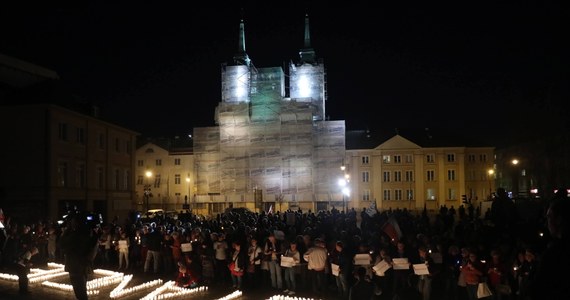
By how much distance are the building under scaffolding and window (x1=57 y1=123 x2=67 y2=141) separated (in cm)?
2682

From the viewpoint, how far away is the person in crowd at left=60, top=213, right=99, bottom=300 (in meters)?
10.2

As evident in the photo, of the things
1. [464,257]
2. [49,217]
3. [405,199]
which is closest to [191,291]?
[464,257]

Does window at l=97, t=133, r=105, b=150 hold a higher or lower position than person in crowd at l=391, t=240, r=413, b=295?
higher

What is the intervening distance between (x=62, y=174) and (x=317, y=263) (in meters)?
29.2

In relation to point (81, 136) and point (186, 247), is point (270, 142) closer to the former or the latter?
point (81, 136)

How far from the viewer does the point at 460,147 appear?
7331 centimetres

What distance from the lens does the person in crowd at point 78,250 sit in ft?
33.6

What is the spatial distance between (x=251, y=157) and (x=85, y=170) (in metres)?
27.0

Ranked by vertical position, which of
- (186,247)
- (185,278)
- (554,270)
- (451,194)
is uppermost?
(554,270)

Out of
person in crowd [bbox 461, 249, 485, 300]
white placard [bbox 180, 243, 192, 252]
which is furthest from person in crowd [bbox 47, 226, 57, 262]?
person in crowd [bbox 461, 249, 485, 300]

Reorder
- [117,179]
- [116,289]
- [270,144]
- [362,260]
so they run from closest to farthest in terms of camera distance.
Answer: [362,260]
[116,289]
[117,179]
[270,144]

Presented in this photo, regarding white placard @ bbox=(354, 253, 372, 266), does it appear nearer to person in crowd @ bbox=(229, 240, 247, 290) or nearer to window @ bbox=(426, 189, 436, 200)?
person in crowd @ bbox=(229, 240, 247, 290)

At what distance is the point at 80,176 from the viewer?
4156 centimetres

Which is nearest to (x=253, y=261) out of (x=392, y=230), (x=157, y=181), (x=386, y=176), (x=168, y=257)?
(x=168, y=257)
